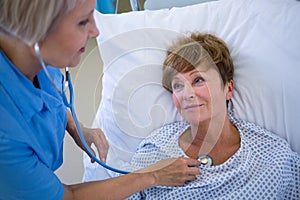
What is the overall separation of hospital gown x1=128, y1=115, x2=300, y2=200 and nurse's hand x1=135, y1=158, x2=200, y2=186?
27 millimetres

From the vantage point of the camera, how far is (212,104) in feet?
3.95

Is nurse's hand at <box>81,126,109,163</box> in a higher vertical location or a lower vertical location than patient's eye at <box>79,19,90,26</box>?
lower

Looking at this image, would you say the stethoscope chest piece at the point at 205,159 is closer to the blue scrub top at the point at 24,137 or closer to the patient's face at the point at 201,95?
the patient's face at the point at 201,95

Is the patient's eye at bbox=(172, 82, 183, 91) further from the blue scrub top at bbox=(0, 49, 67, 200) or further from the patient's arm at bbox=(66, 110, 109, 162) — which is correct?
the blue scrub top at bbox=(0, 49, 67, 200)

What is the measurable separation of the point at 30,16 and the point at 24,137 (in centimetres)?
28

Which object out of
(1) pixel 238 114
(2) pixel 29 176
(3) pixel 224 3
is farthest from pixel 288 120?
(2) pixel 29 176

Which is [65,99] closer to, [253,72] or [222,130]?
[222,130]

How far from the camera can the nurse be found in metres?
0.70

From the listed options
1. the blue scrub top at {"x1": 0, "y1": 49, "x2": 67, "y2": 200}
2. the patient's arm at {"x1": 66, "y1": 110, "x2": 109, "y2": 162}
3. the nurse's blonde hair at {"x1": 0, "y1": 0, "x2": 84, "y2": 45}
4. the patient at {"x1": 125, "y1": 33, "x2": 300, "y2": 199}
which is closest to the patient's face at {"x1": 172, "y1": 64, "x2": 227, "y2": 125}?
the patient at {"x1": 125, "y1": 33, "x2": 300, "y2": 199}

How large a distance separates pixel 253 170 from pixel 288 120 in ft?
0.76

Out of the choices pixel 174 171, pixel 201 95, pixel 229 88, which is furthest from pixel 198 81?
pixel 174 171

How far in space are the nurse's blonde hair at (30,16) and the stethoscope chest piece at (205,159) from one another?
689 millimetres

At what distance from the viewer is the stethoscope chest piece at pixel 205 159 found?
1196 mm

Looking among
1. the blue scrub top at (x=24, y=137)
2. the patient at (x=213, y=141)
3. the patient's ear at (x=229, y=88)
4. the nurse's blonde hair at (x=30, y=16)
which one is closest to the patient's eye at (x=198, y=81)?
the patient at (x=213, y=141)
